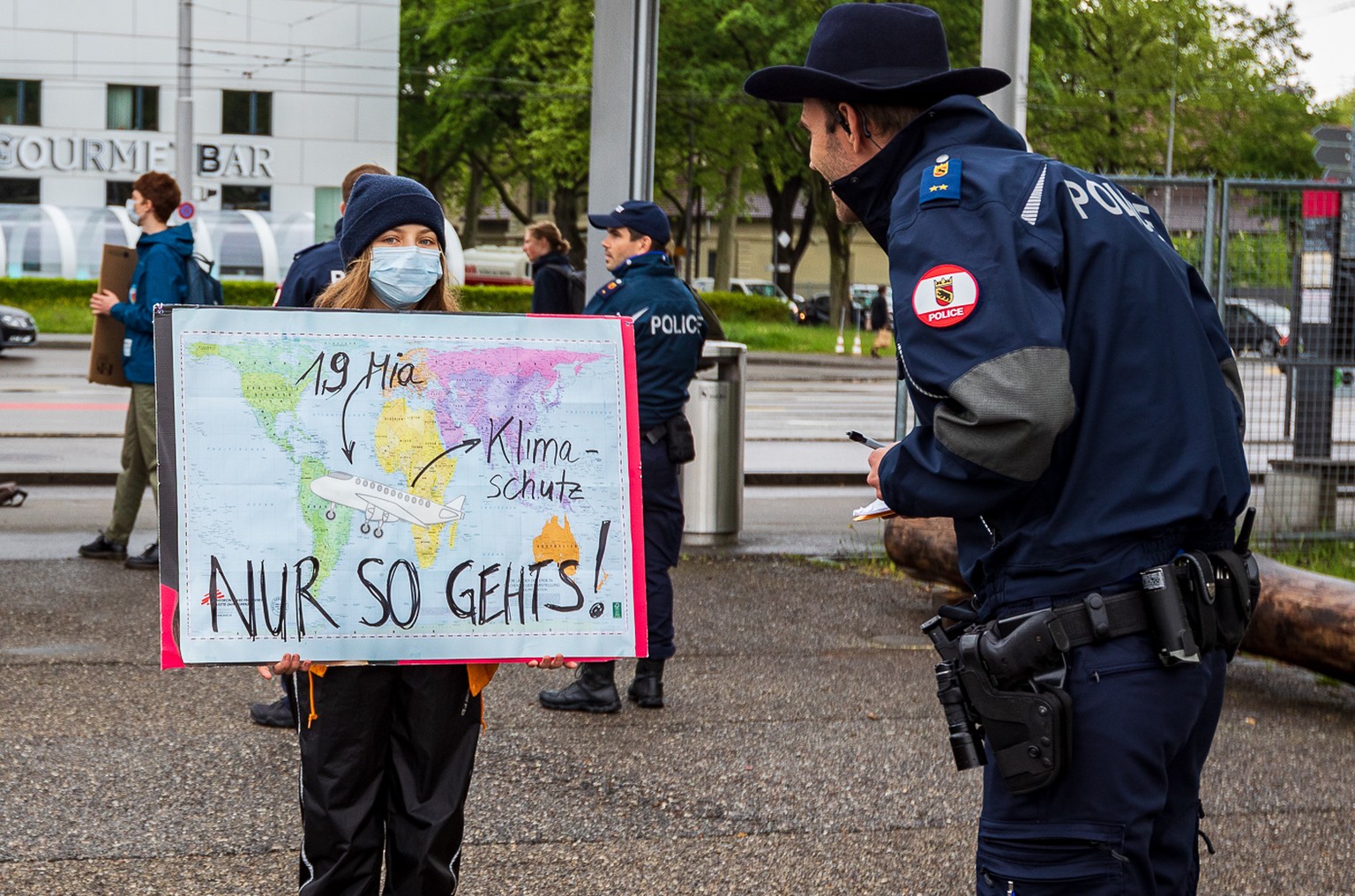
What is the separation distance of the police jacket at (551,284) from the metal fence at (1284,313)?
223cm

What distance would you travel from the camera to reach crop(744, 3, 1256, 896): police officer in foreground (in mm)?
2322

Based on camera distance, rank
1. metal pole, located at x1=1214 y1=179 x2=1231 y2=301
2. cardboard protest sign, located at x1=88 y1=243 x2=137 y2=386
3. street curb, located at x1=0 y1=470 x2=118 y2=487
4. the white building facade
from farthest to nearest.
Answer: the white building facade
street curb, located at x1=0 y1=470 x2=118 y2=487
metal pole, located at x1=1214 y1=179 x2=1231 y2=301
cardboard protest sign, located at x1=88 y1=243 x2=137 y2=386

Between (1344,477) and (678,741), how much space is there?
6156mm


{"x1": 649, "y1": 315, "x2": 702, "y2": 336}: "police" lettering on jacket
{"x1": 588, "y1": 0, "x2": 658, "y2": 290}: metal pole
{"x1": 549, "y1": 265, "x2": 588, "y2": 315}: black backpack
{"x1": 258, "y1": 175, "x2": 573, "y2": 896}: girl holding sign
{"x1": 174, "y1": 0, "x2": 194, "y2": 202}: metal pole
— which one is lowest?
{"x1": 258, "y1": 175, "x2": 573, "y2": 896}: girl holding sign

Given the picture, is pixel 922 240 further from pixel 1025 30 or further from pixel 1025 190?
pixel 1025 30

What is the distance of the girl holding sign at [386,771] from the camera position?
10.2 ft

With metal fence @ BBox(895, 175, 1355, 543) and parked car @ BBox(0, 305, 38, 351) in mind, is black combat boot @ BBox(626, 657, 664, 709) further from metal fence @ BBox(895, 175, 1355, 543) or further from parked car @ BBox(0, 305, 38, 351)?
parked car @ BBox(0, 305, 38, 351)

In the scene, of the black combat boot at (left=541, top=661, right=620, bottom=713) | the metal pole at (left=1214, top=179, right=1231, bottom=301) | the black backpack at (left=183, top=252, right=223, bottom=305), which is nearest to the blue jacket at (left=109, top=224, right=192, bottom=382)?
the black backpack at (left=183, top=252, right=223, bottom=305)

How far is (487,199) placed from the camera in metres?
A: 59.4

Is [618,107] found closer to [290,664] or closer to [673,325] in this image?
[673,325]

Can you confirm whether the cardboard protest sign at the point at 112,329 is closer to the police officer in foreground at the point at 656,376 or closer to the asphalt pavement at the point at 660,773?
the asphalt pavement at the point at 660,773

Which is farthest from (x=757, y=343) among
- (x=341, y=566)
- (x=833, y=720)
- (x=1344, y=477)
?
(x=341, y=566)

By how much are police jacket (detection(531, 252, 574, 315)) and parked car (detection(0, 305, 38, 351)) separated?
1753 cm

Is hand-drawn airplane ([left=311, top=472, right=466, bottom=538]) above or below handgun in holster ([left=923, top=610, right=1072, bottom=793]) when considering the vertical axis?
above
